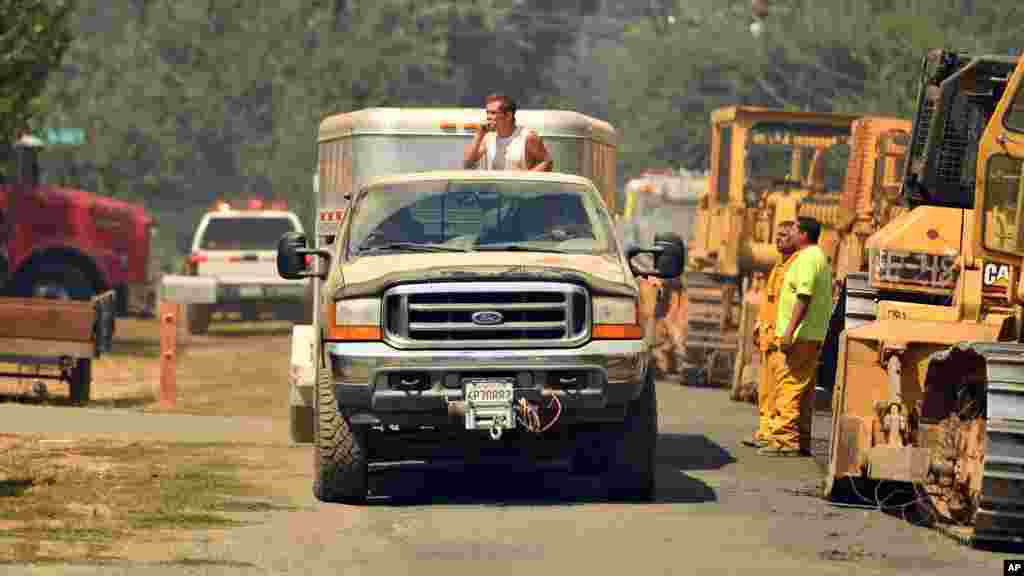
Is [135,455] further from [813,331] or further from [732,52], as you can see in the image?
[732,52]

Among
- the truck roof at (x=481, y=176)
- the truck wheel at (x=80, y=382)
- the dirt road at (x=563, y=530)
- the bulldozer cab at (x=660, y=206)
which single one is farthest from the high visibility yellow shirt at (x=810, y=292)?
the bulldozer cab at (x=660, y=206)

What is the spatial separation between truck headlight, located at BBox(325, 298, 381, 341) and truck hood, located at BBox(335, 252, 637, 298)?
2.0 inches

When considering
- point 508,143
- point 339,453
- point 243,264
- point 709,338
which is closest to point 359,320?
point 339,453

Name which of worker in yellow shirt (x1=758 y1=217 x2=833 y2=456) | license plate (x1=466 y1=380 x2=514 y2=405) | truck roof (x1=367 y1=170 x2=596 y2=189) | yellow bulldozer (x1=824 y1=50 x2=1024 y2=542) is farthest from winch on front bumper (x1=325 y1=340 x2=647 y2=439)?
worker in yellow shirt (x1=758 y1=217 x2=833 y2=456)

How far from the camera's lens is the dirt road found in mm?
10812

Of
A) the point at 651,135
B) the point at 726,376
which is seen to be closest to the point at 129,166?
the point at 651,135

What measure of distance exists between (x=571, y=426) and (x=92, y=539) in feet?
10.8

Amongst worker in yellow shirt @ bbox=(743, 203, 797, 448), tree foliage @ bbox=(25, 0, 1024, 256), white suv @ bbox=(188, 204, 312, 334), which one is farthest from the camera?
tree foliage @ bbox=(25, 0, 1024, 256)

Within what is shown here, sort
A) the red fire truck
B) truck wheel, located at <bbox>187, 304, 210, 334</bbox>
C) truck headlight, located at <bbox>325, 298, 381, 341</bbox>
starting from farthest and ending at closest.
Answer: truck wheel, located at <bbox>187, 304, 210, 334</bbox> → the red fire truck → truck headlight, located at <bbox>325, 298, 381, 341</bbox>

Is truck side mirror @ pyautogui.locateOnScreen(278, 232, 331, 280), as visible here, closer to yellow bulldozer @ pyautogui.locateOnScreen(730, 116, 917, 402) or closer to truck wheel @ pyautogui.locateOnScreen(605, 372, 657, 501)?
truck wheel @ pyautogui.locateOnScreen(605, 372, 657, 501)

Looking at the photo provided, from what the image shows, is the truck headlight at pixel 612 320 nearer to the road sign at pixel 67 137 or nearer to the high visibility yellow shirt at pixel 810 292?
the high visibility yellow shirt at pixel 810 292

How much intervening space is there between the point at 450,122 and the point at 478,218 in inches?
130

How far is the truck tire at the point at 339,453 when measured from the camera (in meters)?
13.2

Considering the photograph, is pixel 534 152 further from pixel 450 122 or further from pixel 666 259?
pixel 666 259
